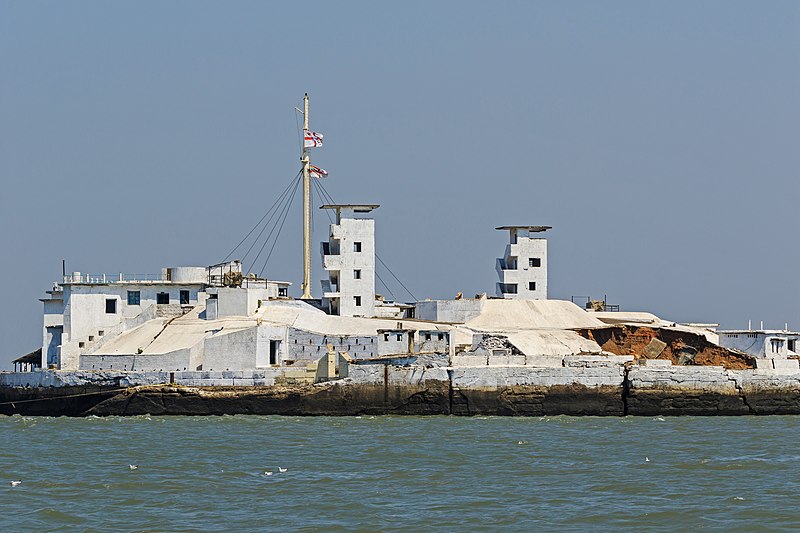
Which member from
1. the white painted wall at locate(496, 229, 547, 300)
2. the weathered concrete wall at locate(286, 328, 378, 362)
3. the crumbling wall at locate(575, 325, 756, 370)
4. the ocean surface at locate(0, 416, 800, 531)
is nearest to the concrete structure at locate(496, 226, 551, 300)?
the white painted wall at locate(496, 229, 547, 300)

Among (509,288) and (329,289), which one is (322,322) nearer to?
(329,289)

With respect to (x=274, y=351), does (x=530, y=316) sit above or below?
above

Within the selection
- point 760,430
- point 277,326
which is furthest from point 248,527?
point 277,326

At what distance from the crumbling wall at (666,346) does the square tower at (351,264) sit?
10.0m

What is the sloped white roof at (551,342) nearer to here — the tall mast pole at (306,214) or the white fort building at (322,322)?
the white fort building at (322,322)

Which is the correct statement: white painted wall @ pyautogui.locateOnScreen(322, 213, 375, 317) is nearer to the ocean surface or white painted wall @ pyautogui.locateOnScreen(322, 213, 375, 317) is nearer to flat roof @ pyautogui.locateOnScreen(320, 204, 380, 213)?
flat roof @ pyautogui.locateOnScreen(320, 204, 380, 213)

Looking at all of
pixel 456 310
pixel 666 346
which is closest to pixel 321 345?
pixel 456 310

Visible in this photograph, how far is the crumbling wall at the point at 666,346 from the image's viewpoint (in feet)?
194

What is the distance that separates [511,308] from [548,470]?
2933 cm

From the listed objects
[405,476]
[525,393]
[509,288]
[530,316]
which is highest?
[509,288]

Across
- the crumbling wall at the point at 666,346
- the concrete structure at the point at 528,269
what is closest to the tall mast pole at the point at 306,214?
the concrete structure at the point at 528,269

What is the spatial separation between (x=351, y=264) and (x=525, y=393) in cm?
1559

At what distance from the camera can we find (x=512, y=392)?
52375 millimetres

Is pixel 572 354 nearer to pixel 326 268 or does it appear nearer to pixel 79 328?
pixel 326 268
